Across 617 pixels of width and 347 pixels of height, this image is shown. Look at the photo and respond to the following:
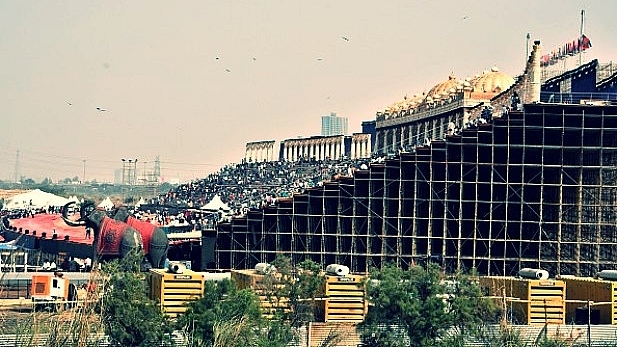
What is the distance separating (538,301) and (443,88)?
71.4 metres

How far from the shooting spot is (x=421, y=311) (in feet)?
205

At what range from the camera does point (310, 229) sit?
85812mm

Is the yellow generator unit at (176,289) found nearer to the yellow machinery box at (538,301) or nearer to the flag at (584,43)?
the yellow machinery box at (538,301)

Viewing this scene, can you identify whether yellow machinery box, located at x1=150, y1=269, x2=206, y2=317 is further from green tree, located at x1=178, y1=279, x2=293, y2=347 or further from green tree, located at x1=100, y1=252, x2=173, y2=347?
green tree, located at x1=100, y1=252, x2=173, y2=347

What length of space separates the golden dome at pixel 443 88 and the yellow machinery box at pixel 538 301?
212 feet

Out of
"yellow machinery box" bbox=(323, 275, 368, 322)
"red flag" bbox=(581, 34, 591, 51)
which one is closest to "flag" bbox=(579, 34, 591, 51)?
"red flag" bbox=(581, 34, 591, 51)

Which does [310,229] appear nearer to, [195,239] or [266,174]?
[195,239]

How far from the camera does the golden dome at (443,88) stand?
138 metres

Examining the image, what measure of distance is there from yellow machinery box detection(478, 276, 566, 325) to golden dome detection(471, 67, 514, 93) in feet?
173

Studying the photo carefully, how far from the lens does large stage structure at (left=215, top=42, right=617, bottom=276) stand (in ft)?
274

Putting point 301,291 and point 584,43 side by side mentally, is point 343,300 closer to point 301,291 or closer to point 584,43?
point 301,291

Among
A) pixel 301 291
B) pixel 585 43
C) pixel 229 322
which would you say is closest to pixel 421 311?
pixel 301 291

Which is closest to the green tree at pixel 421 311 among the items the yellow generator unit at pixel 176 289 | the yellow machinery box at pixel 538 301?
the yellow machinery box at pixel 538 301

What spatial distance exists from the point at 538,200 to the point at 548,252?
3.15 m
